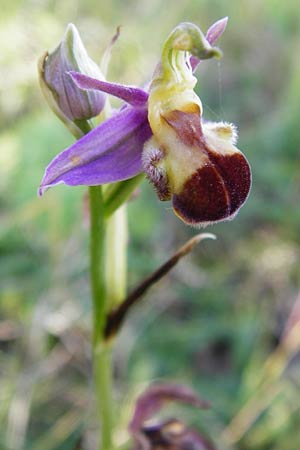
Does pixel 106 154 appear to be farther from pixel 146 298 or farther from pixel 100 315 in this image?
pixel 146 298

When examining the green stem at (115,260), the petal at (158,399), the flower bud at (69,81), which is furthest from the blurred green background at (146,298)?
the flower bud at (69,81)

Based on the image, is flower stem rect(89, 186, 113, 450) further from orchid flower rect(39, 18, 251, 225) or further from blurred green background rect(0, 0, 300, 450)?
blurred green background rect(0, 0, 300, 450)

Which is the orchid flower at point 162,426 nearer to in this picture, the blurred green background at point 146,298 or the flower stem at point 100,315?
the flower stem at point 100,315

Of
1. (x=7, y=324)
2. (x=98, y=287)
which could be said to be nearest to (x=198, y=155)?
(x=98, y=287)

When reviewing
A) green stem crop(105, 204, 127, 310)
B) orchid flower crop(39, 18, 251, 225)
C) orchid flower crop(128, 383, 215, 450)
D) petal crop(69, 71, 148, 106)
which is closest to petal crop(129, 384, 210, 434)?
orchid flower crop(128, 383, 215, 450)

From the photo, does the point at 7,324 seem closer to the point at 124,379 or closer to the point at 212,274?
the point at 124,379
